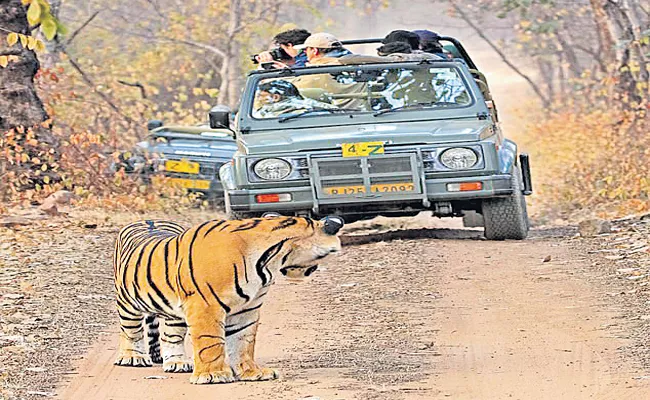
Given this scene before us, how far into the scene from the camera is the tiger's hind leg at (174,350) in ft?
21.9

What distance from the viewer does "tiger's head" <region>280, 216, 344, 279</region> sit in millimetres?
6207

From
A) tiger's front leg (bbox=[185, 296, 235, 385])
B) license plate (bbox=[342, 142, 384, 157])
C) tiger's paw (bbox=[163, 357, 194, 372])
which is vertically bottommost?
license plate (bbox=[342, 142, 384, 157])

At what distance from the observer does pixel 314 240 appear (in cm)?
622

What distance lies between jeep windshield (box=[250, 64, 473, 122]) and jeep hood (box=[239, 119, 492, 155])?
34 cm

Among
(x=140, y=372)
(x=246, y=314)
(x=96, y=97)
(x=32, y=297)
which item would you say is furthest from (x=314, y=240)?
(x=96, y=97)

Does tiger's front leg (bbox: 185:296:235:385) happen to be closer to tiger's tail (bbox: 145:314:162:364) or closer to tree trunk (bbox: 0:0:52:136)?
tiger's tail (bbox: 145:314:162:364)

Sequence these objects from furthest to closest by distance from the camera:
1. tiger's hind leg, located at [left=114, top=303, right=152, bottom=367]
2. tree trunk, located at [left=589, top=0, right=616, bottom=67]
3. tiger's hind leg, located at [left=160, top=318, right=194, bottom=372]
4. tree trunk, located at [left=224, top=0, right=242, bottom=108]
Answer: tree trunk, located at [left=224, top=0, right=242, bottom=108] < tree trunk, located at [left=589, top=0, right=616, bottom=67] < tiger's hind leg, located at [left=114, top=303, right=152, bottom=367] < tiger's hind leg, located at [left=160, top=318, right=194, bottom=372]

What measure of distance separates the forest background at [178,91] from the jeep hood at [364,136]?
199cm

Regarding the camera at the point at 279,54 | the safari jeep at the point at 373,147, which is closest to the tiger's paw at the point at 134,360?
the safari jeep at the point at 373,147

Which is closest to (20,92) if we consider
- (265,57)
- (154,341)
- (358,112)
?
(265,57)

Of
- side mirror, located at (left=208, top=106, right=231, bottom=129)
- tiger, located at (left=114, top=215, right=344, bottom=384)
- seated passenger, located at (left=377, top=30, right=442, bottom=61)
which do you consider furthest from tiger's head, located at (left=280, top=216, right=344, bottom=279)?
seated passenger, located at (left=377, top=30, right=442, bottom=61)

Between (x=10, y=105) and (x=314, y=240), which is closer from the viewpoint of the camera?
(x=314, y=240)

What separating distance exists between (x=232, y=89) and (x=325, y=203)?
1470 cm

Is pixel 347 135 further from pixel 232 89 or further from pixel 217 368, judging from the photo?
pixel 232 89
